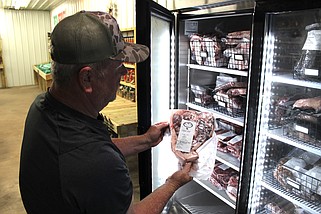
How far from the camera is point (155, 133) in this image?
1.77 metres

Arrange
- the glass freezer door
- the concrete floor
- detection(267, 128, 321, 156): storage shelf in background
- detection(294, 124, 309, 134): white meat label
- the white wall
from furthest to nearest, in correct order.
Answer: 1. the white wall
2. the concrete floor
3. the glass freezer door
4. detection(294, 124, 309, 134): white meat label
5. detection(267, 128, 321, 156): storage shelf in background

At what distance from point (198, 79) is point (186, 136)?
2.46 feet

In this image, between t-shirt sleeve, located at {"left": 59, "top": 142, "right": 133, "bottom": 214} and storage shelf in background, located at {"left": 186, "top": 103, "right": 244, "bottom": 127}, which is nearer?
t-shirt sleeve, located at {"left": 59, "top": 142, "right": 133, "bottom": 214}

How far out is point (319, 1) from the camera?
41.7 inches

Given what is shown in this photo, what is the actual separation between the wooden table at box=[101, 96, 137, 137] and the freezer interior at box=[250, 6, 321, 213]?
161cm

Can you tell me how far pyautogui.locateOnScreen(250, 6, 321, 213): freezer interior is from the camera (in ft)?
4.54

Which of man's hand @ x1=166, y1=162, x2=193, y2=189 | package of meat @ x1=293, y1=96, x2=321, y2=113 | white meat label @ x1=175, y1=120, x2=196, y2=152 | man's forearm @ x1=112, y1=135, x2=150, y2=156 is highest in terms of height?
package of meat @ x1=293, y1=96, x2=321, y2=113

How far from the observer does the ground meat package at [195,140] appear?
1.55 metres

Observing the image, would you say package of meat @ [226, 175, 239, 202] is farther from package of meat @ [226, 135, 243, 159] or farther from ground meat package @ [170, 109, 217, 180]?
ground meat package @ [170, 109, 217, 180]

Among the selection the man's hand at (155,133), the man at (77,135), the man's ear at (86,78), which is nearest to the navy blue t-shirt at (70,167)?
the man at (77,135)

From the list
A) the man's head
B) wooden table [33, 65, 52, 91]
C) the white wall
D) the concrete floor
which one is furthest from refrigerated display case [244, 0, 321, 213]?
wooden table [33, 65, 52, 91]

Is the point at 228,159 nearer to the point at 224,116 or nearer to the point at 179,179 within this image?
the point at 224,116

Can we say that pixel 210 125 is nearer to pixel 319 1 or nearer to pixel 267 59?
pixel 267 59

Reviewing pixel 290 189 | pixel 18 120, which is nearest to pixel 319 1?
pixel 290 189
